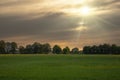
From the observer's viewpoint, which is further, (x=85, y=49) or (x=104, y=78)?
(x=85, y=49)

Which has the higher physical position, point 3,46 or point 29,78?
point 3,46

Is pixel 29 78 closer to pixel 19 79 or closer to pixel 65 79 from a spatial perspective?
pixel 19 79

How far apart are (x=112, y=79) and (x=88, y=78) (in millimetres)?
3015

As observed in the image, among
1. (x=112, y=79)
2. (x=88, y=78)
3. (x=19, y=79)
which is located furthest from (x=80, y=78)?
(x=19, y=79)

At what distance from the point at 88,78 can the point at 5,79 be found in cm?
916

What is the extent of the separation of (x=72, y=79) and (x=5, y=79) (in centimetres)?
735

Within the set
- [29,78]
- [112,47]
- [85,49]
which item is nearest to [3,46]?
[85,49]

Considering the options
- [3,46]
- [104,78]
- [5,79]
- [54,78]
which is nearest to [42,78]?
[54,78]

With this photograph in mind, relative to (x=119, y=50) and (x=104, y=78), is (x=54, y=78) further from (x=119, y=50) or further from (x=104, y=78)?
(x=119, y=50)

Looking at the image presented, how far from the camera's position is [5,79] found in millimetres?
37188

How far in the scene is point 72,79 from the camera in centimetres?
3662

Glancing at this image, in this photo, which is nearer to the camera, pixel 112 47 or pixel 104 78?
pixel 104 78

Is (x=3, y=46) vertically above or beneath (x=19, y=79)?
above

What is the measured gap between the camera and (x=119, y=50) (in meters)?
180
